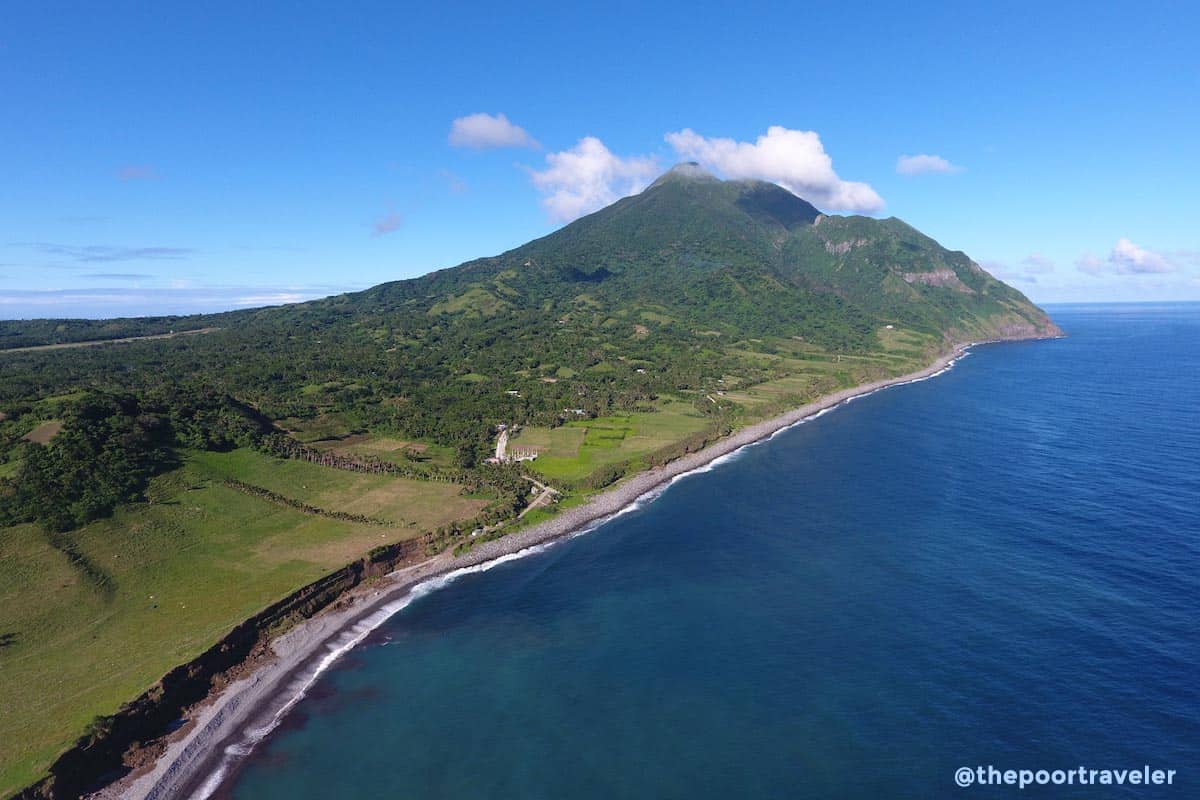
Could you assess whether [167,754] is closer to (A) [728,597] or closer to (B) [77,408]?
(A) [728,597]

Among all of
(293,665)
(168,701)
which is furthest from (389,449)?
(168,701)

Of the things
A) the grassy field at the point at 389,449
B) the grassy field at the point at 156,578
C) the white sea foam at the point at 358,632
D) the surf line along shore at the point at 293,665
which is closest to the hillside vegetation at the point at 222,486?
the grassy field at the point at 156,578

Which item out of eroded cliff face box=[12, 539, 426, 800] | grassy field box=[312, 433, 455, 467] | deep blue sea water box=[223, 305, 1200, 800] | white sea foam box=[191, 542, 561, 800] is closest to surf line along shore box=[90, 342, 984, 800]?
white sea foam box=[191, 542, 561, 800]

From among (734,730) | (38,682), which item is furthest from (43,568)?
(734,730)

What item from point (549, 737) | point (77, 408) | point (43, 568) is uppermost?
point (77, 408)

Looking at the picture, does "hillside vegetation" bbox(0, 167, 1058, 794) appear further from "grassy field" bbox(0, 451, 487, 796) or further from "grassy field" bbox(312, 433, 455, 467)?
"grassy field" bbox(312, 433, 455, 467)

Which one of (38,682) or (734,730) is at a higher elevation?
(38,682)
